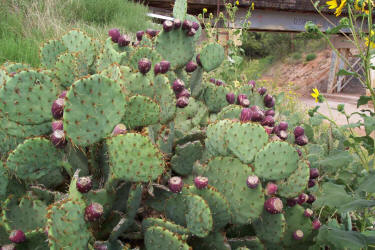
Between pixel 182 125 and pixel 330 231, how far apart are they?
905 millimetres

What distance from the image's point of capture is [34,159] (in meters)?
1.11

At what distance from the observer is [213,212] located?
1177mm

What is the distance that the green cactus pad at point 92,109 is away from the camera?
96cm

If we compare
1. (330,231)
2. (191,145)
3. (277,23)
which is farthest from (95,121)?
(277,23)

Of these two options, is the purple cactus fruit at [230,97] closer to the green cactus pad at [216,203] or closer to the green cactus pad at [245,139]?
the green cactus pad at [245,139]

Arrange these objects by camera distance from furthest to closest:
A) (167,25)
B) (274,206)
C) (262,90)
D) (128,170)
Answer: (262,90)
(167,25)
(274,206)
(128,170)

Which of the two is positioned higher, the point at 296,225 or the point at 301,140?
the point at 301,140

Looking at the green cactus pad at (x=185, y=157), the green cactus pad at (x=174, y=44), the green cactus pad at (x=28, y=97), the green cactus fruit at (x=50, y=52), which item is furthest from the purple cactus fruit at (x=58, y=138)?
the green cactus pad at (x=174, y=44)

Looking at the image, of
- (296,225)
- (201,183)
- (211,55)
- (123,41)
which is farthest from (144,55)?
(296,225)

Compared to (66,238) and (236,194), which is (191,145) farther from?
(66,238)

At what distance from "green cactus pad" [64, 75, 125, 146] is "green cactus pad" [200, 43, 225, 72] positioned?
1048mm

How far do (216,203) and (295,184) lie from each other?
42cm

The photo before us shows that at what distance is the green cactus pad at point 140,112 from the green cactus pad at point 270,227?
592 mm

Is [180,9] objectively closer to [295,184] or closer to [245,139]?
[245,139]
